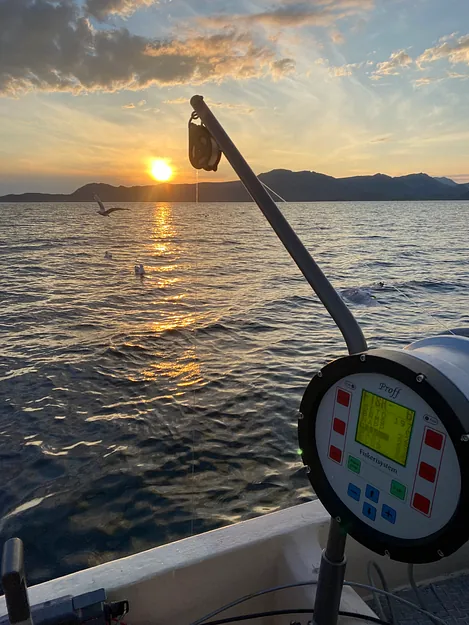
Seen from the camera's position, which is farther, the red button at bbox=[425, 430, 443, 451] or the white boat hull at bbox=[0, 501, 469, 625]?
the white boat hull at bbox=[0, 501, 469, 625]

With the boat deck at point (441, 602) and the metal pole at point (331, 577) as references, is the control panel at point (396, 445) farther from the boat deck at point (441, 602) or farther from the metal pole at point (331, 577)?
the boat deck at point (441, 602)

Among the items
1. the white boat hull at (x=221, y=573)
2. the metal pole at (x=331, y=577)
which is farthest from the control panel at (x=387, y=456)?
the white boat hull at (x=221, y=573)

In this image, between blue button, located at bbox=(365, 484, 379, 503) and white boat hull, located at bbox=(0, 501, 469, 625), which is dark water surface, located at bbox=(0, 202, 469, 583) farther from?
blue button, located at bbox=(365, 484, 379, 503)

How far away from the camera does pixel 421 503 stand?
1.60 meters

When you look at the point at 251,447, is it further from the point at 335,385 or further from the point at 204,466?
the point at 335,385

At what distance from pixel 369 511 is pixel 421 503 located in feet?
0.80

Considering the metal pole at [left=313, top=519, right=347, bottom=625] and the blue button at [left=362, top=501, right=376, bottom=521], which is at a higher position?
the blue button at [left=362, top=501, right=376, bottom=521]

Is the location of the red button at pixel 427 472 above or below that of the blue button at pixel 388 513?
above

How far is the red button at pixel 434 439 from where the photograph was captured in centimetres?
150

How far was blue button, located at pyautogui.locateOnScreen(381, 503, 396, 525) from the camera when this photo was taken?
1701 millimetres

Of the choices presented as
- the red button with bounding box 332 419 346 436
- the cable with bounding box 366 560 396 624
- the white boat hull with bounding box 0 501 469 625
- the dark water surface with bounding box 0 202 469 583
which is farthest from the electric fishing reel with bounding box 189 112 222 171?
the dark water surface with bounding box 0 202 469 583

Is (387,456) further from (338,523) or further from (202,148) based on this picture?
(202,148)

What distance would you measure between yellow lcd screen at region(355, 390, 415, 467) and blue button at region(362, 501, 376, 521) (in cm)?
22

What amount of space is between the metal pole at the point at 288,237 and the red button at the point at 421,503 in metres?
0.56
